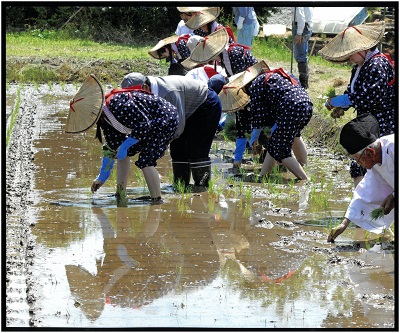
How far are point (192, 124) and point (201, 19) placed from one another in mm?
2775

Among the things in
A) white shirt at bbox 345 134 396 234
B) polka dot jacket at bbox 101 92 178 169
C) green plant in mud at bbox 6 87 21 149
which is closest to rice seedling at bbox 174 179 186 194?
polka dot jacket at bbox 101 92 178 169

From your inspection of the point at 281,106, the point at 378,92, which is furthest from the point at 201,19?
the point at 378,92

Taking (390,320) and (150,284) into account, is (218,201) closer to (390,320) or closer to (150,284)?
(150,284)

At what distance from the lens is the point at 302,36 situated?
1299 cm

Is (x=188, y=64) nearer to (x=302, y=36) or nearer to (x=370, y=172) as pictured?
(x=302, y=36)

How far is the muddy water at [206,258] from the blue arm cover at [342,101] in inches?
33.9

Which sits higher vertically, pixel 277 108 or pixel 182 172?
pixel 277 108

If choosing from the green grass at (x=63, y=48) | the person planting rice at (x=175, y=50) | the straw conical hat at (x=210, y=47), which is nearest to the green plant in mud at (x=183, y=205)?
the straw conical hat at (x=210, y=47)

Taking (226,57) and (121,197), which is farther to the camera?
(226,57)

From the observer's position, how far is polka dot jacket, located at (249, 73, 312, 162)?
8.65m

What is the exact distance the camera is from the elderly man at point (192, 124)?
8.27m

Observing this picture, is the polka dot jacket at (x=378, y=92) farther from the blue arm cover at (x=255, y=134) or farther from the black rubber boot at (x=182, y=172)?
the black rubber boot at (x=182, y=172)

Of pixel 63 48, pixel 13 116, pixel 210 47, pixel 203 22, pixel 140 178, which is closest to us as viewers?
pixel 140 178

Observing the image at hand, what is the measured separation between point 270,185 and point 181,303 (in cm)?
310
